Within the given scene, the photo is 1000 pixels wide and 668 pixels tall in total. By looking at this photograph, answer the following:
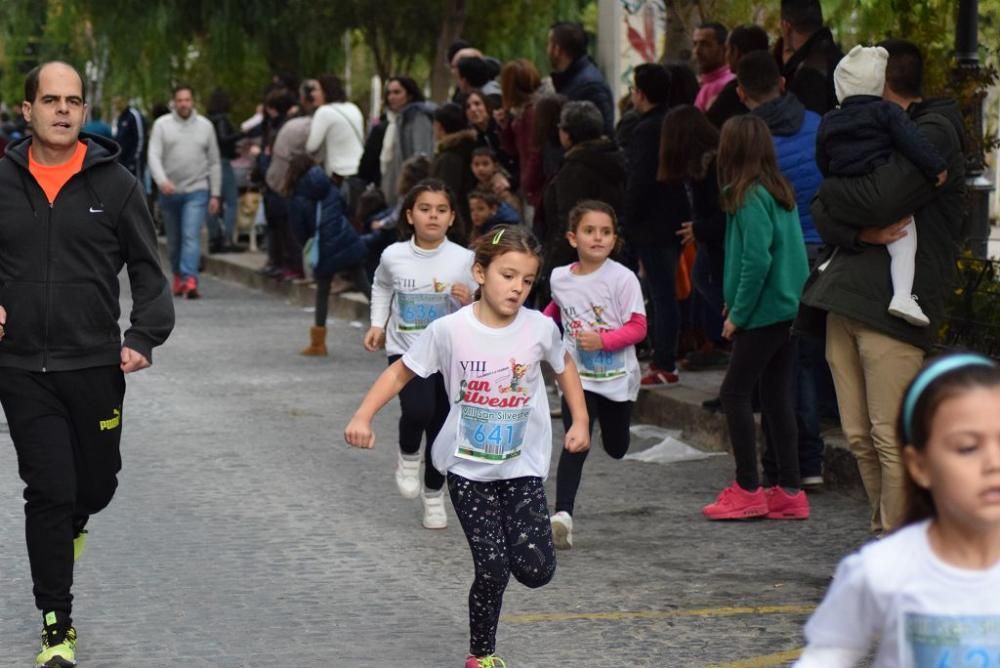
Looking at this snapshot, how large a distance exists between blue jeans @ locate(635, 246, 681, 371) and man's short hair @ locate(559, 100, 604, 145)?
73cm

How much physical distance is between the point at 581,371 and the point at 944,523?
16.0 feet

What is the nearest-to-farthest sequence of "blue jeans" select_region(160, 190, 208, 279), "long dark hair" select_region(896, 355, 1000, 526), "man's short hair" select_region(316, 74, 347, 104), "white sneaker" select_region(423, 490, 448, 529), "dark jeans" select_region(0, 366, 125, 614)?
"long dark hair" select_region(896, 355, 1000, 526)
"dark jeans" select_region(0, 366, 125, 614)
"white sneaker" select_region(423, 490, 448, 529)
"man's short hair" select_region(316, 74, 347, 104)
"blue jeans" select_region(160, 190, 208, 279)

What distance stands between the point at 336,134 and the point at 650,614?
11.5m

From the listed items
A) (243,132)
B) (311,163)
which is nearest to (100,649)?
(311,163)

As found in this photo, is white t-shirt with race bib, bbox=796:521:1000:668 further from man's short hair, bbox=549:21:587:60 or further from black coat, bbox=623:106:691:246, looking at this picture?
man's short hair, bbox=549:21:587:60

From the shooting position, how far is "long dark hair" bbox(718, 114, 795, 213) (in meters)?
8.27

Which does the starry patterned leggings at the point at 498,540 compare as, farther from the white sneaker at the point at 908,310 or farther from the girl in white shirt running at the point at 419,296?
the girl in white shirt running at the point at 419,296

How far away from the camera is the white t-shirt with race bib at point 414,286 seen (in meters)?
8.45

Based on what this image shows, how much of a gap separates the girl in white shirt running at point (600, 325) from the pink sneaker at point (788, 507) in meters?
0.80

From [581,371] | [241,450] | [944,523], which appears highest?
[944,523]

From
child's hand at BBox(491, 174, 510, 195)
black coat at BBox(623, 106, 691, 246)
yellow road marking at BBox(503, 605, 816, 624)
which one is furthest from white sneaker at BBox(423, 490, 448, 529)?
child's hand at BBox(491, 174, 510, 195)

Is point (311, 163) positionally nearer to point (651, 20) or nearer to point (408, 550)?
point (651, 20)

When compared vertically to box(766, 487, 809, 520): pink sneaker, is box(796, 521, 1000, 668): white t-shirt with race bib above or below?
above

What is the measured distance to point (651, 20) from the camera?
15.5 meters
